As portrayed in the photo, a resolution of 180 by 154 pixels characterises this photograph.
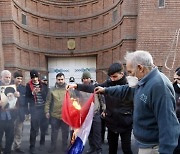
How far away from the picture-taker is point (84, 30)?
14844 mm

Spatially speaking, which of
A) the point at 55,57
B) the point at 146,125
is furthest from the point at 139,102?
the point at 55,57

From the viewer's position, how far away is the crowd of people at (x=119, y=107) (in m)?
2.11

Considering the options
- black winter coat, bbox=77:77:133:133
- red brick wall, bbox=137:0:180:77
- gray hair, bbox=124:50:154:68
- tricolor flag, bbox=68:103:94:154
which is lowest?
tricolor flag, bbox=68:103:94:154

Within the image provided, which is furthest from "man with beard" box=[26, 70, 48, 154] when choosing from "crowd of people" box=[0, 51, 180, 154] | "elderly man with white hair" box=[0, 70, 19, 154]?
"elderly man with white hair" box=[0, 70, 19, 154]

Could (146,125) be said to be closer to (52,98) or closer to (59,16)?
(52,98)

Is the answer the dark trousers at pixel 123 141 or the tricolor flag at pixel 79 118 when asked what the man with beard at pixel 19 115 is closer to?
the tricolor flag at pixel 79 118

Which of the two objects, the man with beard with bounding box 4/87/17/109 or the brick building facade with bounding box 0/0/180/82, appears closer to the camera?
the man with beard with bounding box 4/87/17/109

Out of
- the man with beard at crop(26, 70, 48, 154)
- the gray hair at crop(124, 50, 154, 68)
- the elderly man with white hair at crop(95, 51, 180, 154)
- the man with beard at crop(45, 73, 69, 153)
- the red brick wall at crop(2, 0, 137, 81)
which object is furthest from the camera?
the red brick wall at crop(2, 0, 137, 81)

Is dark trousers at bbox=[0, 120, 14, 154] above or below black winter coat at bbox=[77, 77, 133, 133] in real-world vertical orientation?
below

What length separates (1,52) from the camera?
11117mm

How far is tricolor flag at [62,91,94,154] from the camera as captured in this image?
3.46 m

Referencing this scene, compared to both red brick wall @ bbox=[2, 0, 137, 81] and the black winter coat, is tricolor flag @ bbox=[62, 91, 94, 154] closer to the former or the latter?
the black winter coat

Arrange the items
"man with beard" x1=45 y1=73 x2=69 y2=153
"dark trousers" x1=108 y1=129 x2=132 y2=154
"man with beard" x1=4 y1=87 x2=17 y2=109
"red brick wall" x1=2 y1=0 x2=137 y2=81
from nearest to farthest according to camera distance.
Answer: "dark trousers" x1=108 y1=129 x2=132 y2=154 < "man with beard" x1=4 y1=87 x2=17 y2=109 < "man with beard" x1=45 y1=73 x2=69 y2=153 < "red brick wall" x1=2 y1=0 x2=137 y2=81

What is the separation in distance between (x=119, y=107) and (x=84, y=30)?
11.6 metres
